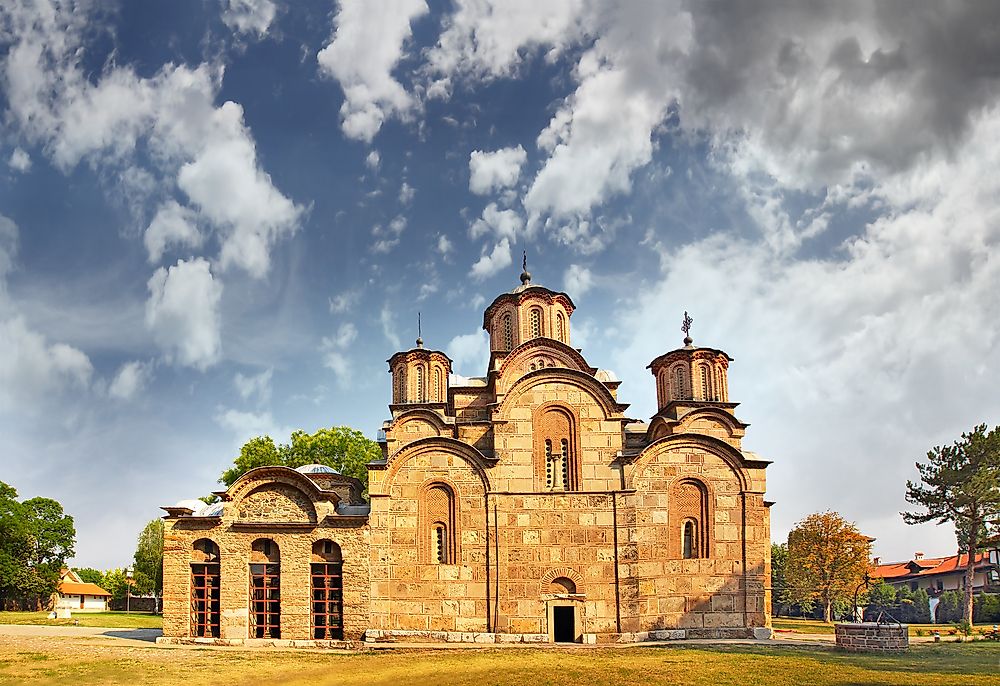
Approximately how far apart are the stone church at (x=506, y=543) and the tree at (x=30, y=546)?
23275mm

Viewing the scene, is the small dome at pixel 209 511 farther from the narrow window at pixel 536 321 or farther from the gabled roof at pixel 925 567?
the gabled roof at pixel 925 567

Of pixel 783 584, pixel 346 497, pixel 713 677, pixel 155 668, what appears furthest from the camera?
pixel 783 584

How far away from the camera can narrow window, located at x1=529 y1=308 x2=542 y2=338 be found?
103 feet

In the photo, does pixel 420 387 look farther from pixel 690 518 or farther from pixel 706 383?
pixel 690 518

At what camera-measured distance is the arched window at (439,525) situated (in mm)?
26500

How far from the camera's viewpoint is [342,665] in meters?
20.8

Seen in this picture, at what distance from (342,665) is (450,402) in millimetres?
12337

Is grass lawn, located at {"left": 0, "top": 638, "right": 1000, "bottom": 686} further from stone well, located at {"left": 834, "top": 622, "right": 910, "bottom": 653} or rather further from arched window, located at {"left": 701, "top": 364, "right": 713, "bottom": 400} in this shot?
arched window, located at {"left": 701, "top": 364, "right": 713, "bottom": 400}

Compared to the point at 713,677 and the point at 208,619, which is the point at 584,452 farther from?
the point at 208,619

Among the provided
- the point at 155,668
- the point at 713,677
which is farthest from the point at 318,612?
the point at 713,677

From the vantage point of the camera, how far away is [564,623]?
85.8 feet

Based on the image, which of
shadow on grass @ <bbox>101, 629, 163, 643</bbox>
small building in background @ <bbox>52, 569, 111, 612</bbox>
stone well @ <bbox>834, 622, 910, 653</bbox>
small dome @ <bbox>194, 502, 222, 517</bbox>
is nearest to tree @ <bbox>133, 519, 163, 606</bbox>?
small building in background @ <bbox>52, 569, 111, 612</bbox>

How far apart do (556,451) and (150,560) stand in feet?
132

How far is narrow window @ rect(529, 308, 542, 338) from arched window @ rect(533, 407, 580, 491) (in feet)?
15.4
